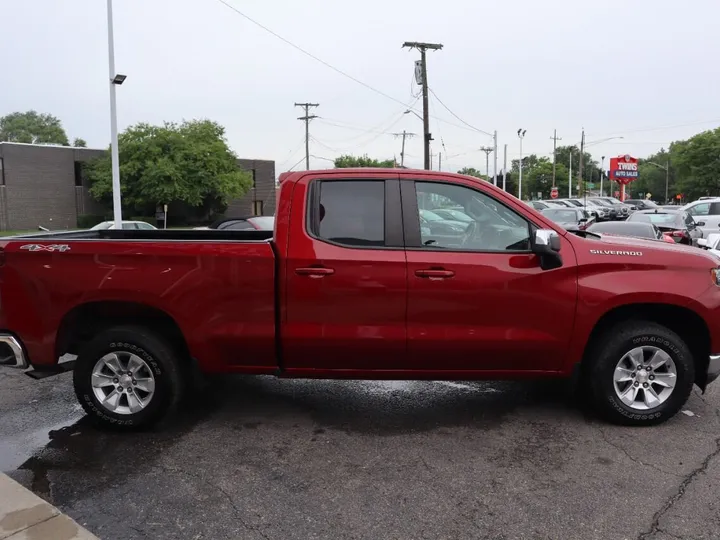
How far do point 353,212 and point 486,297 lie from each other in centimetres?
116

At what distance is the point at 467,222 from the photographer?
4.63m

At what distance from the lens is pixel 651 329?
178 inches

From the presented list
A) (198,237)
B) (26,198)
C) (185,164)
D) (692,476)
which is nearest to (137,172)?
(185,164)

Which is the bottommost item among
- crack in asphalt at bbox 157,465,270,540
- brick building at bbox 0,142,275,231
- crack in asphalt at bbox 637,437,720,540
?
crack in asphalt at bbox 157,465,270,540

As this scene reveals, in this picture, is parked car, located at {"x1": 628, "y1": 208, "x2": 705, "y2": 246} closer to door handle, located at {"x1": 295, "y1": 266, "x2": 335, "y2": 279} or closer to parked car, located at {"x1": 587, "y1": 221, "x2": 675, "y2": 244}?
parked car, located at {"x1": 587, "y1": 221, "x2": 675, "y2": 244}

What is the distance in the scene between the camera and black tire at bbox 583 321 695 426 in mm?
4492

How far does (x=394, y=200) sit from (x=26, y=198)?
44489mm

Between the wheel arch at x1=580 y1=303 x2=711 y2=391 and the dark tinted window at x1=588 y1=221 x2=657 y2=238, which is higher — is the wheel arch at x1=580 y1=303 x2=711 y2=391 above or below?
below

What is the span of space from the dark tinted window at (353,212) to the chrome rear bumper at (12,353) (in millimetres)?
2471

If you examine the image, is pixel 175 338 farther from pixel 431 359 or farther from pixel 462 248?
pixel 462 248

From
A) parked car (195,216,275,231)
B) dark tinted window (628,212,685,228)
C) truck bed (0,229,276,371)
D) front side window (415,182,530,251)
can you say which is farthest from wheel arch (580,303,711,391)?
dark tinted window (628,212,685,228)

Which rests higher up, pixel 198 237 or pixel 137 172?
pixel 137 172

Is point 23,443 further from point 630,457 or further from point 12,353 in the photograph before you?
point 630,457

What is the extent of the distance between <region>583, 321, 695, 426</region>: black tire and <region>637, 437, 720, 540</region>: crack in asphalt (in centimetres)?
42
